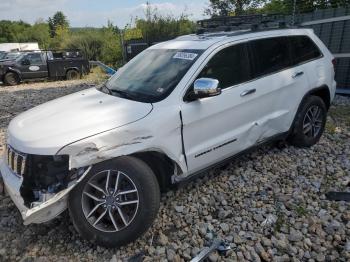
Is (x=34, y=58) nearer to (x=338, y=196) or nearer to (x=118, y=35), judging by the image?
(x=118, y=35)

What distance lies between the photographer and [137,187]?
9.57 ft

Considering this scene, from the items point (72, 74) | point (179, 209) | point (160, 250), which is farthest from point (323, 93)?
point (72, 74)

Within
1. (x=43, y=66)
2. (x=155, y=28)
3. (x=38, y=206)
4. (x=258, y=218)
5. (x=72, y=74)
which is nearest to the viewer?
(x=38, y=206)

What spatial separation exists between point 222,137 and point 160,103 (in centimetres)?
86

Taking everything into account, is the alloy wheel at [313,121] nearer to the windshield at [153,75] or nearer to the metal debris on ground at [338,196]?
the metal debris on ground at [338,196]

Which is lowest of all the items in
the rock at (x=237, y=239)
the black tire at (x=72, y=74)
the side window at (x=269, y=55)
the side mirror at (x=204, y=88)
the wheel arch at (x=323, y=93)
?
the black tire at (x=72, y=74)

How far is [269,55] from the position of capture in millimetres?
4164

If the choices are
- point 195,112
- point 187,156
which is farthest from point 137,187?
point 195,112

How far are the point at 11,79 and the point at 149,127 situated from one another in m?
14.5

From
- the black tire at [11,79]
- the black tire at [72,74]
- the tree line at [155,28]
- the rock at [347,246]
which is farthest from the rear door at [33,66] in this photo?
the rock at [347,246]

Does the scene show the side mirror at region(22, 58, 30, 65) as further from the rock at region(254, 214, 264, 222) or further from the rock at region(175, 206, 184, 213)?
the rock at region(254, 214, 264, 222)

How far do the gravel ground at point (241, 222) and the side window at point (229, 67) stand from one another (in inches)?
48.4

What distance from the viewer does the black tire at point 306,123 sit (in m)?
4.59

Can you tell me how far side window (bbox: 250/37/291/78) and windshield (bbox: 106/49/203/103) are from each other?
816 millimetres
